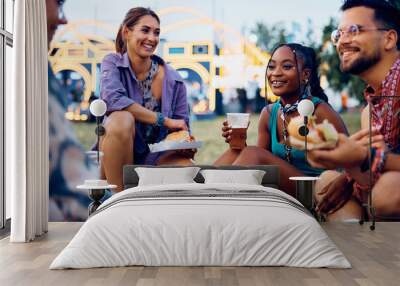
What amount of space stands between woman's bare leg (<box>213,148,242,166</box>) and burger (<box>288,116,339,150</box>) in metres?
0.73

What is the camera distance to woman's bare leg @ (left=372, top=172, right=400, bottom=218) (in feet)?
24.3

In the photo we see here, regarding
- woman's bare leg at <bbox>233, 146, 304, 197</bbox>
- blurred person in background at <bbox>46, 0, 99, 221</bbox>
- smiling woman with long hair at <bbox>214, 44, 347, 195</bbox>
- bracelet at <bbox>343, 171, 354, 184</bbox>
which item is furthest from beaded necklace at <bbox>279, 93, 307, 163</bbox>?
blurred person in background at <bbox>46, 0, 99, 221</bbox>

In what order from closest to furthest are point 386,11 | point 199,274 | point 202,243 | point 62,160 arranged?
point 199,274
point 202,243
point 386,11
point 62,160

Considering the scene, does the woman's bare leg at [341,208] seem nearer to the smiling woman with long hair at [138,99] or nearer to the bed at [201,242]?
the smiling woman with long hair at [138,99]

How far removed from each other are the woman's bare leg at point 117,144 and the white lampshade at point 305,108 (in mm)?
2154

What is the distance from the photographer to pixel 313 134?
296 inches

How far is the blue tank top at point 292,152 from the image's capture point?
24.7 feet

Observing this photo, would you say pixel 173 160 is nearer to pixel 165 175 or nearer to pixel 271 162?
pixel 165 175

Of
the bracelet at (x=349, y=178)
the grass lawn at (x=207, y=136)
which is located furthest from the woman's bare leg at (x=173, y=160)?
the bracelet at (x=349, y=178)

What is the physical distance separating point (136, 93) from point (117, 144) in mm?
708

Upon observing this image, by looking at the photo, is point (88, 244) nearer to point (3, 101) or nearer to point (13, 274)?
point (13, 274)

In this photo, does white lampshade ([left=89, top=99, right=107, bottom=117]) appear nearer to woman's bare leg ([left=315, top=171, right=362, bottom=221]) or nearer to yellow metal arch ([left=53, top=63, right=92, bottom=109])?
yellow metal arch ([left=53, top=63, right=92, bottom=109])

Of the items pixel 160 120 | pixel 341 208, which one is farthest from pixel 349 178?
pixel 160 120

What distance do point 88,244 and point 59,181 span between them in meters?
3.21
